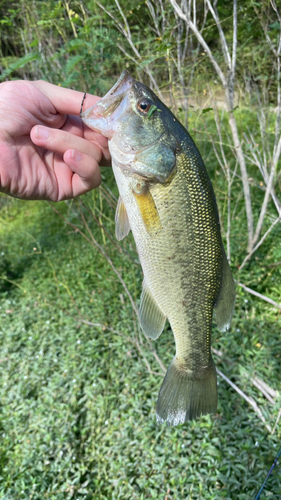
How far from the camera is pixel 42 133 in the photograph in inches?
53.9

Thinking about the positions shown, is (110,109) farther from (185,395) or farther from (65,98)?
(185,395)

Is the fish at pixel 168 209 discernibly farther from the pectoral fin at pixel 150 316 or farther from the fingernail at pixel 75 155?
the fingernail at pixel 75 155

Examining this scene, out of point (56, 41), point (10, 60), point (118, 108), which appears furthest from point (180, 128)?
point (56, 41)

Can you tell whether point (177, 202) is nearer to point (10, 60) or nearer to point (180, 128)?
point (180, 128)

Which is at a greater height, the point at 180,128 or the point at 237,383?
the point at 180,128

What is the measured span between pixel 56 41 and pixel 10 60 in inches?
34.3

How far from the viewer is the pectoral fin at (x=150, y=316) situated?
1364 mm

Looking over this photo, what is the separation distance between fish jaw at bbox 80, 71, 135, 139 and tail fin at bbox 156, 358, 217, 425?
113 cm

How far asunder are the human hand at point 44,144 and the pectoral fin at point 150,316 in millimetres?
663

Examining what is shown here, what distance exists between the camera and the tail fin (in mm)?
1325

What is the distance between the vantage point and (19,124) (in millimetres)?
1484

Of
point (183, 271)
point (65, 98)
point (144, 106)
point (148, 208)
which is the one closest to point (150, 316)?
point (183, 271)

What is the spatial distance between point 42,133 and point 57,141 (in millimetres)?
73

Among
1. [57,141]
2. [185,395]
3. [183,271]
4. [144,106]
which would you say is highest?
[144,106]
